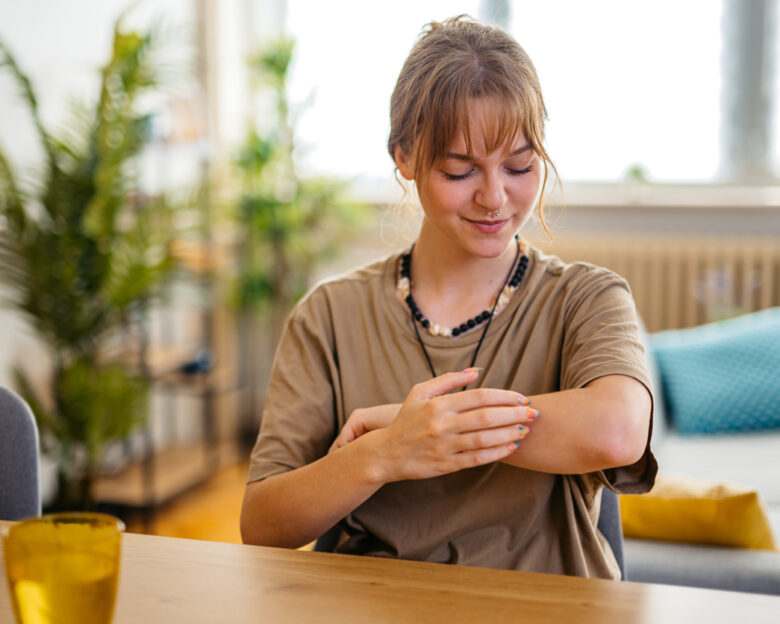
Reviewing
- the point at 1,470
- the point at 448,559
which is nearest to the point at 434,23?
the point at 448,559

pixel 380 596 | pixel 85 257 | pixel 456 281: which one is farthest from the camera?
pixel 85 257

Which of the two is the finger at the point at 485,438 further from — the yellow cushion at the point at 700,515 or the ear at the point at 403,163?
the yellow cushion at the point at 700,515

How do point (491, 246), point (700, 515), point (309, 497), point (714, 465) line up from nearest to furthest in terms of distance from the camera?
point (309, 497), point (491, 246), point (700, 515), point (714, 465)

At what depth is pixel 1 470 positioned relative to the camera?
1.10m

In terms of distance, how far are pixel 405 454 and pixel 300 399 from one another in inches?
11.1

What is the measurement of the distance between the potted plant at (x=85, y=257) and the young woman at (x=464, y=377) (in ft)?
5.16

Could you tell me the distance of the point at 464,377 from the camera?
0.94m

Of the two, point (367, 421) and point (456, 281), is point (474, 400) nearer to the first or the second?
point (367, 421)

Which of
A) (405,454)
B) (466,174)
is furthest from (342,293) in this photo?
(405,454)

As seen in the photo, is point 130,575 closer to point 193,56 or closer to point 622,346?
point 622,346

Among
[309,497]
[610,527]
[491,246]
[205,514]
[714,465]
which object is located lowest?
[205,514]

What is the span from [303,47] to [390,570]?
3.93m

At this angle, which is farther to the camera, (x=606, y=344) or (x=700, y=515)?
(x=700, y=515)

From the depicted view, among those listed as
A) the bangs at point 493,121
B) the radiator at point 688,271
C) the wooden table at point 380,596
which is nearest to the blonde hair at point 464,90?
the bangs at point 493,121
